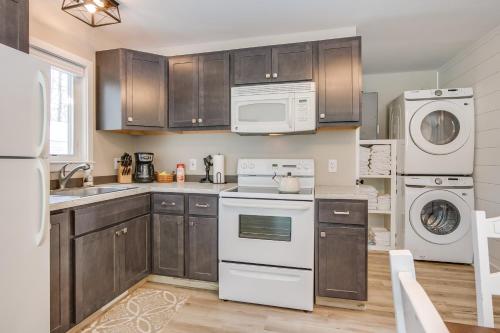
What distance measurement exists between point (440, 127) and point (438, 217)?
1.04 m

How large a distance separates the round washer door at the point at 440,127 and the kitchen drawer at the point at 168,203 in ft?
8.78

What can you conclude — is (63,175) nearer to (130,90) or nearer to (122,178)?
(122,178)

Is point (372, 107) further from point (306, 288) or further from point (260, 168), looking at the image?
point (306, 288)

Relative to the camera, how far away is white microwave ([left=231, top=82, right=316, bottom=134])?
2.37 meters

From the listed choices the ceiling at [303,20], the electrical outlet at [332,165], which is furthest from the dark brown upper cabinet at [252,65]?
the electrical outlet at [332,165]

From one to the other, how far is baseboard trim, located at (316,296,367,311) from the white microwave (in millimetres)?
1403

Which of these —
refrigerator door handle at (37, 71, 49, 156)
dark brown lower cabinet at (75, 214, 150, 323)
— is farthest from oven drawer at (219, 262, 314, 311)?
refrigerator door handle at (37, 71, 49, 156)

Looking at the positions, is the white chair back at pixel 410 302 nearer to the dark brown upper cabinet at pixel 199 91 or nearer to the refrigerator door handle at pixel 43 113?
the refrigerator door handle at pixel 43 113

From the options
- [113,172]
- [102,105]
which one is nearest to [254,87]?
[102,105]

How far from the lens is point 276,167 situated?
102 inches

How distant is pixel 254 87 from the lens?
251cm

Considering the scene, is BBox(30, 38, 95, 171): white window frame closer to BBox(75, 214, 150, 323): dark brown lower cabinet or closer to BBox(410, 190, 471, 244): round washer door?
BBox(75, 214, 150, 323): dark brown lower cabinet

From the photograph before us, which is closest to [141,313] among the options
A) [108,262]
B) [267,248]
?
[108,262]

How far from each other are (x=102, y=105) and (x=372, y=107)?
3421mm
